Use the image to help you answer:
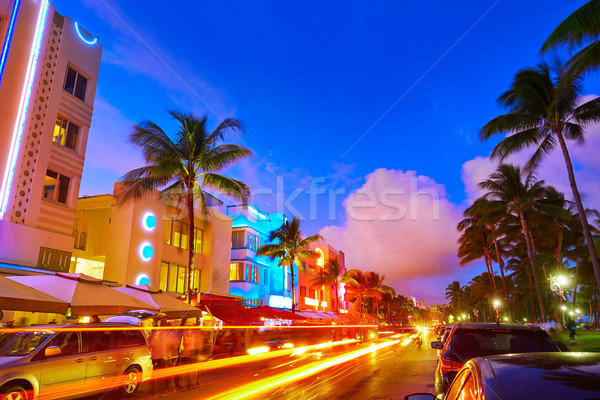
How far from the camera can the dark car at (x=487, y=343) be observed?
21.0ft

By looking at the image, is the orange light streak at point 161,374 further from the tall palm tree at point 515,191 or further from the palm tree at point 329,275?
the palm tree at point 329,275

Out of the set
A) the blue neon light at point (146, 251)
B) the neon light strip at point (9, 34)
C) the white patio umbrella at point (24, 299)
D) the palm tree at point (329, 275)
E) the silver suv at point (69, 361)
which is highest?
the neon light strip at point (9, 34)

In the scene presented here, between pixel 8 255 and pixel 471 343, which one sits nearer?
pixel 471 343

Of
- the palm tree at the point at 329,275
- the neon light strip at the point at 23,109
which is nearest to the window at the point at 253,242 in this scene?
the palm tree at the point at 329,275

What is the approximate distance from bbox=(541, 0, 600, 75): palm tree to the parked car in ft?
49.0

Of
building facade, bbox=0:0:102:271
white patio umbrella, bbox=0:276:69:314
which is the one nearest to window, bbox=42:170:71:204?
building facade, bbox=0:0:102:271

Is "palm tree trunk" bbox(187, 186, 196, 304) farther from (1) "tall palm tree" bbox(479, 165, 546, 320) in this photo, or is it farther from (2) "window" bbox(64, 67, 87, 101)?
(1) "tall palm tree" bbox(479, 165, 546, 320)

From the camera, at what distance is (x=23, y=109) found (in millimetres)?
18516

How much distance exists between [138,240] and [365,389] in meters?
18.7

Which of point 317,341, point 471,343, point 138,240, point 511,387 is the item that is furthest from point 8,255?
point 317,341

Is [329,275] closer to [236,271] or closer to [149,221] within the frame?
[236,271]

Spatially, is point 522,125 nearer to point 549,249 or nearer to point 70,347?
point 70,347

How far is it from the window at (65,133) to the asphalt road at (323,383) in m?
14.2

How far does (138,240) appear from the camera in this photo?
83.8ft
